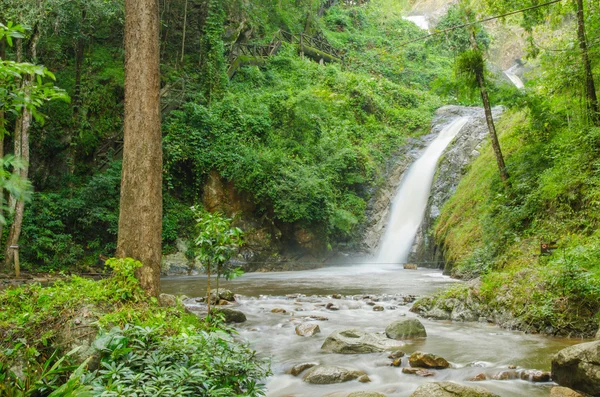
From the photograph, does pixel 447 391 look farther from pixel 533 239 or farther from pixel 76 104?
pixel 76 104

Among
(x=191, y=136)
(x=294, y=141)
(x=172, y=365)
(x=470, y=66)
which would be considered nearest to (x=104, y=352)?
(x=172, y=365)

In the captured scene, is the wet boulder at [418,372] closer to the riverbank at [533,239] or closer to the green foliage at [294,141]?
the riverbank at [533,239]

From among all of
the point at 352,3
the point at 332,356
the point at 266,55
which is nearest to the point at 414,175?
the point at 266,55

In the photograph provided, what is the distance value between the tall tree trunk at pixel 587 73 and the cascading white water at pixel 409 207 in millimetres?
9694

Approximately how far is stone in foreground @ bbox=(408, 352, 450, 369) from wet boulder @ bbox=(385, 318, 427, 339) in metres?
1.31

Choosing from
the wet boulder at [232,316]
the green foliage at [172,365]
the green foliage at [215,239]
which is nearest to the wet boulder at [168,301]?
the green foliage at [215,239]

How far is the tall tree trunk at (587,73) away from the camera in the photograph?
31.5 ft

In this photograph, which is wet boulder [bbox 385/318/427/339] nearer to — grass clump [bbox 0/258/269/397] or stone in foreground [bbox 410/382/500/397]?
stone in foreground [bbox 410/382/500/397]

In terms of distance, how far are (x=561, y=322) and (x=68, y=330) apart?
642cm

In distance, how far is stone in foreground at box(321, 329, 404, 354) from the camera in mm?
6086

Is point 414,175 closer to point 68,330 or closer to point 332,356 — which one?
point 332,356

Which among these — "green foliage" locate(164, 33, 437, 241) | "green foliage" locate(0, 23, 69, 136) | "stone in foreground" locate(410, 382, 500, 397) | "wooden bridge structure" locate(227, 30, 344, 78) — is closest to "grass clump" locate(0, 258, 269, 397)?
"stone in foreground" locate(410, 382, 500, 397)

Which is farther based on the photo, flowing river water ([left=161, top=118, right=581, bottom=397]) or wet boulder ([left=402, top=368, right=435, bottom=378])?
wet boulder ([left=402, top=368, right=435, bottom=378])

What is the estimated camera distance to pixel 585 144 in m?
9.45
